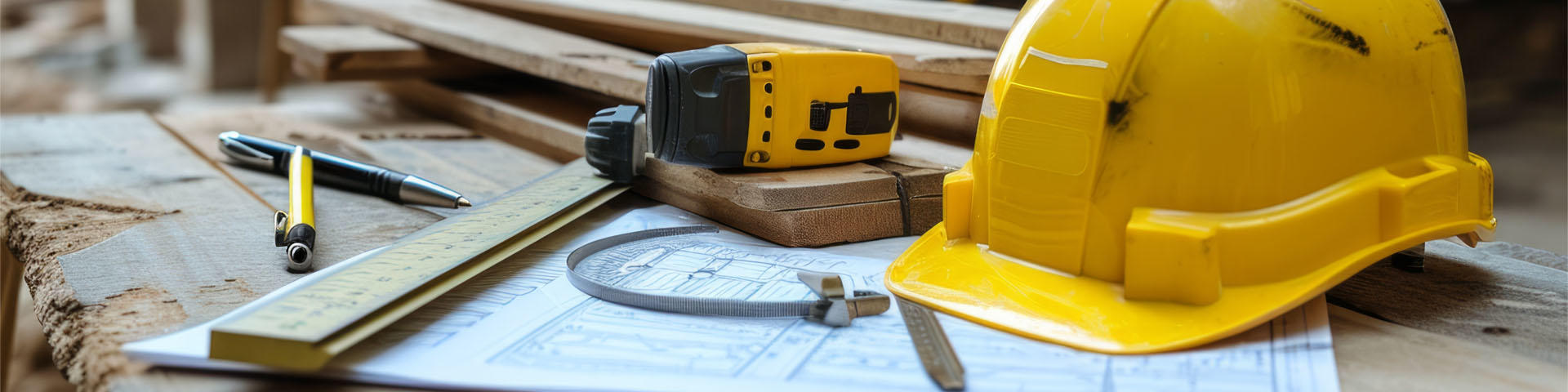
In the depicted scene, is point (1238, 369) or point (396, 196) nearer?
point (1238, 369)

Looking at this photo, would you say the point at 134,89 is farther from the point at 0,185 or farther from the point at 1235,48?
the point at 1235,48

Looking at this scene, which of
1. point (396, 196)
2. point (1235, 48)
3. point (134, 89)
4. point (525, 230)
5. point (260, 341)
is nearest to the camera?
point (260, 341)

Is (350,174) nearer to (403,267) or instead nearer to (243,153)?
(243,153)

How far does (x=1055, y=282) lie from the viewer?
810 mm

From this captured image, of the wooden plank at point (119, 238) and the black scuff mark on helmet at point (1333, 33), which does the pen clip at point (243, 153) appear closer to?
the wooden plank at point (119, 238)

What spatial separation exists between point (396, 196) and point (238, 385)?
0.53 meters

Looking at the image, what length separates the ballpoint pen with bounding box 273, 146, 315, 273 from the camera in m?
0.86

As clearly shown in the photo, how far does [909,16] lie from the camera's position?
1.38m

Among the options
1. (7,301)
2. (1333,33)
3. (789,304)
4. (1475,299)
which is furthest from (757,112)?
(7,301)

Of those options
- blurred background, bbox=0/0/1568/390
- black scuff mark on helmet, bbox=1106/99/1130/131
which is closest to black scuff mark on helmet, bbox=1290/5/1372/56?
black scuff mark on helmet, bbox=1106/99/1130/131

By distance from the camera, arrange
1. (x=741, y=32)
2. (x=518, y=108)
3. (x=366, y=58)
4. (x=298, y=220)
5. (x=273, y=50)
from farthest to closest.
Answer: (x=273, y=50), (x=366, y=58), (x=518, y=108), (x=741, y=32), (x=298, y=220)

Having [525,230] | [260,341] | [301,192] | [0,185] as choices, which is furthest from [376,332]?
[0,185]

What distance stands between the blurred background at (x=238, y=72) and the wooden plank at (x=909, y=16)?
1.40m

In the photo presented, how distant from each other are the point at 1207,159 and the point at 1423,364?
202 mm
